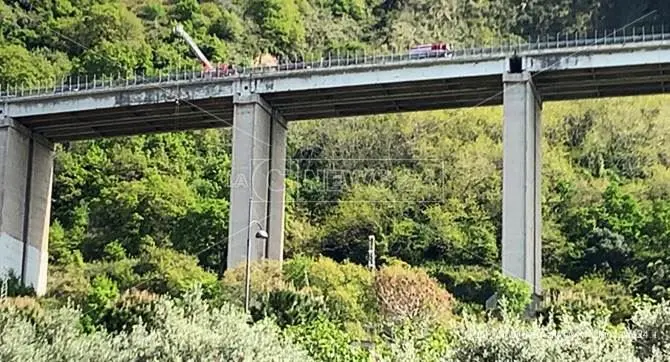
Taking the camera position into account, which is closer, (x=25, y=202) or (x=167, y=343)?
(x=167, y=343)

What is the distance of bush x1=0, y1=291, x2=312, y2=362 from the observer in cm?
1600

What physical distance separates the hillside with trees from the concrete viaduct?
208cm

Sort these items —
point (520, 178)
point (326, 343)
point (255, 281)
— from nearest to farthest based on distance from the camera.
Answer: point (326, 343) → point (255, 281) → point (520, 178)

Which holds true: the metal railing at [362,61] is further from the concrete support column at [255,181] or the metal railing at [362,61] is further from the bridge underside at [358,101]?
the concrete support column at [255,181]

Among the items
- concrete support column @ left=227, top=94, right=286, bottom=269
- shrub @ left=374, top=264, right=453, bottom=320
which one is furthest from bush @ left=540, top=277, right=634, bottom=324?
concrete support column @ left=227, top=94, right=286, bottom=269

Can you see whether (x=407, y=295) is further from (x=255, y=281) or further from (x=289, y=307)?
(x=255, y=281)

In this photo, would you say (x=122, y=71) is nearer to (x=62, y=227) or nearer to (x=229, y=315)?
(x=62, y=227)

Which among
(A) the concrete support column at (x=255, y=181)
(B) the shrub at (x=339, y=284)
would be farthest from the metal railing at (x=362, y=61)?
(B) the shrub at (x=339, y=284)

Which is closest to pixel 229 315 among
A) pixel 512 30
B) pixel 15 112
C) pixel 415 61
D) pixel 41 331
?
pixel 41 331

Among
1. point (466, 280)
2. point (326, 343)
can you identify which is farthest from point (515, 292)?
point (466, 280)

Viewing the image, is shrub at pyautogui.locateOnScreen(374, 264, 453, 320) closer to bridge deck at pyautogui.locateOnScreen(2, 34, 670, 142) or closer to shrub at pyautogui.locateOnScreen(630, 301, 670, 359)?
bridge deck at pyautogui.locateOnScreen(2, 34, 670, 142)

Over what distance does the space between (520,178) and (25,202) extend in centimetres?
1996

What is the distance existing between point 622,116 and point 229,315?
44763 millimetres

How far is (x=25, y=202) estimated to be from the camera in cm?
4462
